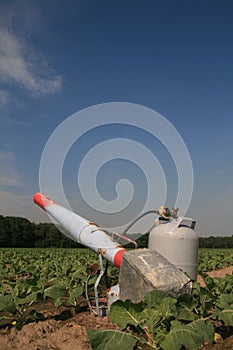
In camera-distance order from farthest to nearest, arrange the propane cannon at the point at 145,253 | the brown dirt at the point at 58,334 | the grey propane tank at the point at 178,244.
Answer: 1. the grey propane tank at the point at 178,244
2. the propane cannon at the point at 145,253
3. the brown dirt at the point at 58,334

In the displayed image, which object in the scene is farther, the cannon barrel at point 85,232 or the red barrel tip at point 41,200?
the red barrel tip at point 41,200

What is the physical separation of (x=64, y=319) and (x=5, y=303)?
3.25ft

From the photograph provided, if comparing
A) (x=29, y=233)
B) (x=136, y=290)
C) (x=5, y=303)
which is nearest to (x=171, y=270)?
(x=136, y=290)

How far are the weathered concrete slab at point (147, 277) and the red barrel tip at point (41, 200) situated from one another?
11.3 ft

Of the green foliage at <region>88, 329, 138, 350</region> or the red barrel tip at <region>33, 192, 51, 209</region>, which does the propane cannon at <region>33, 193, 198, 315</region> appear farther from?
the green foliage at <region>88, 329, 138, 350</region>

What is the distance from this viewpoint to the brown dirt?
4.18 metres

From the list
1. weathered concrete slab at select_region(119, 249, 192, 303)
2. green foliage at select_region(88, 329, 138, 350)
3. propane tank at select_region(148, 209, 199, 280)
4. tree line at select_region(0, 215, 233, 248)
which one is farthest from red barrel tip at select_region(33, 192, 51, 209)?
tree line at select_region(0, 215, 233, 248)

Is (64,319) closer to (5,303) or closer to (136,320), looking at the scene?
(5,303)

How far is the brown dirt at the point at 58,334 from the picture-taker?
4180mm

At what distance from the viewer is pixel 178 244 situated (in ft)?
25.3

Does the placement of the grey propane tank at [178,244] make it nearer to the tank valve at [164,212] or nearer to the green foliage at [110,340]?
the tank valve at [164,212]

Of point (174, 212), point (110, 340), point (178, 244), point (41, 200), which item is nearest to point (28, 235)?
point (41, 200)

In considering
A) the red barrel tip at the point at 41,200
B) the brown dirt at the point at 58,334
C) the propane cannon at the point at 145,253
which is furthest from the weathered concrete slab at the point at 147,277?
the red barrel tip at the point at 41,200

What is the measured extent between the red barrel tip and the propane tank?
2587mm
